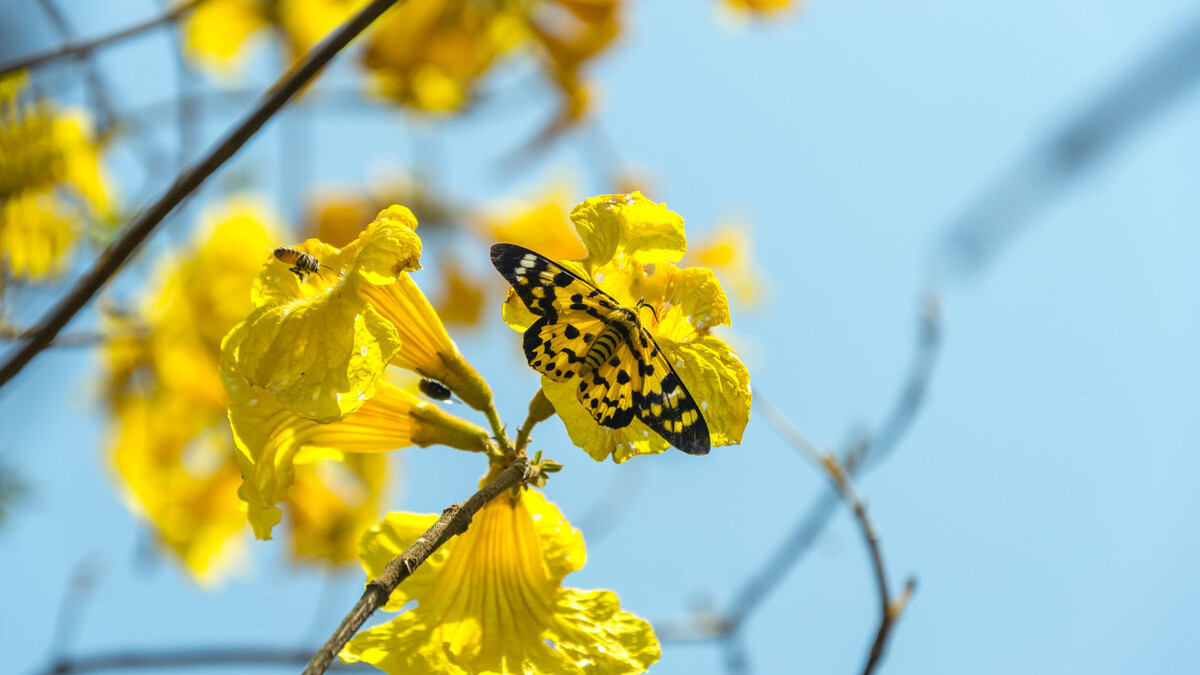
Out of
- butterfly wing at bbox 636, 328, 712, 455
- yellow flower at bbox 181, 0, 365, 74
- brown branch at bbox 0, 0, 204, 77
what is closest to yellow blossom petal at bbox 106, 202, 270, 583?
yellow flower at bbox 181, 0, 365, 74

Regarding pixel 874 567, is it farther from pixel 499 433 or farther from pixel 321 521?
pixel 321 521

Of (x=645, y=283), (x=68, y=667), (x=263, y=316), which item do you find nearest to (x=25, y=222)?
(x=68, y=667)

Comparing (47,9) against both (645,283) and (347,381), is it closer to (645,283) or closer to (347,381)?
(347,381)

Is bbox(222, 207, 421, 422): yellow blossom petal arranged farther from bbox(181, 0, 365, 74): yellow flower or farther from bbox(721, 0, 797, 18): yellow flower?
bbox(181, 0, 365, 74): yellow flower

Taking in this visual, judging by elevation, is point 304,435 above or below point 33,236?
below

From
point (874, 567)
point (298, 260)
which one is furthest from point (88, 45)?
point (874, 567)
